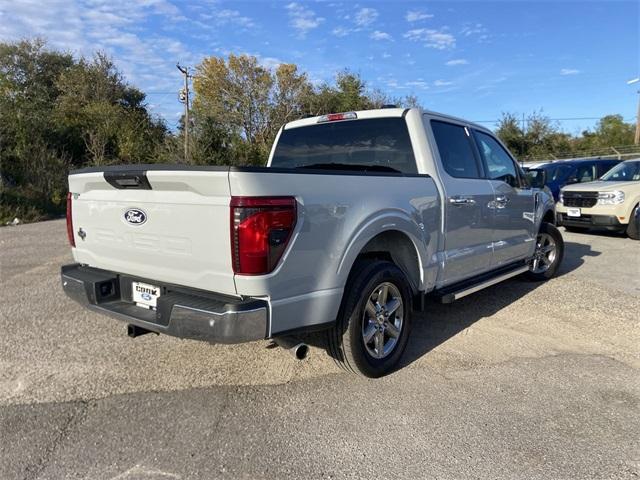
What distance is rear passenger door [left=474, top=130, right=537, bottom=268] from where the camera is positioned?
16.1 ft

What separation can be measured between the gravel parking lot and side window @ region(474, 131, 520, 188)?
1532 mm

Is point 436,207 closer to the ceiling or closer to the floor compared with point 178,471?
closer to the ceiling

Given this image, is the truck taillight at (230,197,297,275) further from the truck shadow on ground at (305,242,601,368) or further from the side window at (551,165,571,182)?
the side window at (551,165,571,182)

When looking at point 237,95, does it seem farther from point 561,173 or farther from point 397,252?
point 397,252

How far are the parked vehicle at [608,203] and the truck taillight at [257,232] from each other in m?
9.50

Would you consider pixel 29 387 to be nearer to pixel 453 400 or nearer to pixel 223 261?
pixel 223 261

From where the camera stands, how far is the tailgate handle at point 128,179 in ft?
9.65

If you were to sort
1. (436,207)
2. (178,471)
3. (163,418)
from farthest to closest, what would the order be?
(436,207), (163,418), (178,471)

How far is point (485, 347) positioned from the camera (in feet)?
13.4

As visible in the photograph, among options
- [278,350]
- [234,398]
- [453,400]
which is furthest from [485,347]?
[234,398]

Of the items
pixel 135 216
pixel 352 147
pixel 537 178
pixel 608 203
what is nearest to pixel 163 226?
pixel 135 216

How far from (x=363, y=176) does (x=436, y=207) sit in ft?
3.11

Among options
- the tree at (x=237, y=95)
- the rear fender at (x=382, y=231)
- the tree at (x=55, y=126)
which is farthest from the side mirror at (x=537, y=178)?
the tree at (x=237, y=95)

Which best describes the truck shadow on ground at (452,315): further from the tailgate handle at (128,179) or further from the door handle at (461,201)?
the tailgate handle at (128,179)
